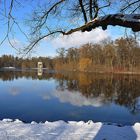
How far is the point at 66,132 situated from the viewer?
323 inches

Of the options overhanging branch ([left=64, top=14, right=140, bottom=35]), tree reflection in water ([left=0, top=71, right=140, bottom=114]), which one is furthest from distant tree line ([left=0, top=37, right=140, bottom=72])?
overhanging branch ([left=64, top=14, right=140, bottom=35])

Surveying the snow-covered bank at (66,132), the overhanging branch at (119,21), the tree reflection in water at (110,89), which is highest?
the overhanging branch at (119,21)

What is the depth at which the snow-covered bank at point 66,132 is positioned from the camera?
24.5 feet

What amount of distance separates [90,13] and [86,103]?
14130 millimetres

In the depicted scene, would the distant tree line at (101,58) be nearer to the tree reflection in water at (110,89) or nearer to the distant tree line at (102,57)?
the distant tree line at (102,57)

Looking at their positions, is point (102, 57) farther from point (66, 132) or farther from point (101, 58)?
point (66, 132)

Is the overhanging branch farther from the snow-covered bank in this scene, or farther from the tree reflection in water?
the tree reflection in water

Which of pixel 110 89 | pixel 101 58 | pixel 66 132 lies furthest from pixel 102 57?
pixel 66 132

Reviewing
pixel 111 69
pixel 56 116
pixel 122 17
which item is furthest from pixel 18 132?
pixel 111 69

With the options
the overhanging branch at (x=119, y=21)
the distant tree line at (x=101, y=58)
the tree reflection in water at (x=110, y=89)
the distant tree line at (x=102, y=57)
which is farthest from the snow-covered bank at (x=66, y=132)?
the distant tree line at (x=102, y=57)

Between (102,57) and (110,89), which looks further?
(102,57)

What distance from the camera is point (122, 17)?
177 inches

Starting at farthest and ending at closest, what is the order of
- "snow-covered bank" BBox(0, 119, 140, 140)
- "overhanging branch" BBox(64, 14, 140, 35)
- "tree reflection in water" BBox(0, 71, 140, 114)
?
1. "tree reflection in water" BBox(0, 71, 140, 114)
2. "snow-covered bank" BBox(0, 119, 140, 140)
3. "overhanging branch" BBox(64, 14, 140, 35)

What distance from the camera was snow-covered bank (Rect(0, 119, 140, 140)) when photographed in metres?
7.47
